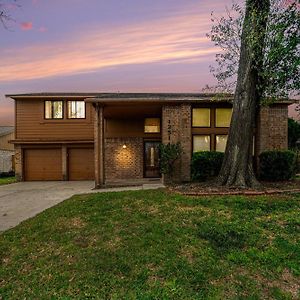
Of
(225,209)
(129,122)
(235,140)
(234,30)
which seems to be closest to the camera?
(225,209)

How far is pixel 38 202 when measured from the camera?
395 inches

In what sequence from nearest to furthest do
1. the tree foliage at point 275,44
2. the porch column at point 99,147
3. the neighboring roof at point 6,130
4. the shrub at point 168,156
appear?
the tree foliage at point 275,44 < the shrub at point 168,156 < the porch column at point 99,147 < the neighboring roof at point 6,130

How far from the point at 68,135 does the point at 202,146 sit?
9354 mm

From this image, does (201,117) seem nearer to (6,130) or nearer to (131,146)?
(131,146)

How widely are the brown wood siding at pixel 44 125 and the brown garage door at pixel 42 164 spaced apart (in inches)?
41.3

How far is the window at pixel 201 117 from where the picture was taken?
44.8 ft

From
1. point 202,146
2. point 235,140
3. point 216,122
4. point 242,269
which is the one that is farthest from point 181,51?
point 242,269

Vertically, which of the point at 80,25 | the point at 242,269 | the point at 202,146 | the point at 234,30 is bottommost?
the point at 242,269

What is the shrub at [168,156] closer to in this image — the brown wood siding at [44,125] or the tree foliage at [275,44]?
the tree foliage at [275,44]

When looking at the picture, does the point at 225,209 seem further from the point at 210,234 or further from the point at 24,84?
the point at 24,84

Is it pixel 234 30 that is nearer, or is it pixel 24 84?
pixel 234 30

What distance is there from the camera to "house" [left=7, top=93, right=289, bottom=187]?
42.5 feet

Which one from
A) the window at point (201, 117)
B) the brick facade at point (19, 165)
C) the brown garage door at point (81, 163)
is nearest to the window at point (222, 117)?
the window at point (201, 117)

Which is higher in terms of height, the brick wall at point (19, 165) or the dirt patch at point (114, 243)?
the brick wall at point (19, 165)
